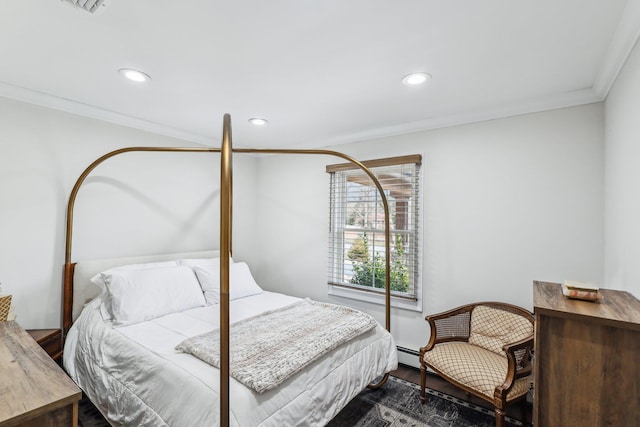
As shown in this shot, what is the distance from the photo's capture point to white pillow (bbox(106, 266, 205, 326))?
2.33 metres

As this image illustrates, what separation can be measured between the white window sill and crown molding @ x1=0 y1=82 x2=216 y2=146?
2.43m

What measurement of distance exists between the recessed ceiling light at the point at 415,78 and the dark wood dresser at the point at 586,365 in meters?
1.53

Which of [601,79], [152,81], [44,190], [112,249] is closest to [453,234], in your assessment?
[601,79]

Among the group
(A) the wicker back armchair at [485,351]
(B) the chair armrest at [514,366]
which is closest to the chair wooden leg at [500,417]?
(A) the wicker back armchair at [485,351]

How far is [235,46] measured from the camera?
172cm

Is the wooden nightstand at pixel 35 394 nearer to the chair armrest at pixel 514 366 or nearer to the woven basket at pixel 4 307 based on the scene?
the woven basket at pixel 4 307

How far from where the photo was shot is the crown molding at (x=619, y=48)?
1.38 meters

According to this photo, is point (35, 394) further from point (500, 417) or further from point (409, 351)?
point (409, 351)

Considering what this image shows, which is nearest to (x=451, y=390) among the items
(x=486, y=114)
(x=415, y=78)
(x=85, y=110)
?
(x=486, y=114)

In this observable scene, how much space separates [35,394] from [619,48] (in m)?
3.16

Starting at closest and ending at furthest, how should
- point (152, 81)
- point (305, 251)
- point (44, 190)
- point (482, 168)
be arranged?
point (152, 81)
point (44, 190)
point (482, 168)
point (305, 251)

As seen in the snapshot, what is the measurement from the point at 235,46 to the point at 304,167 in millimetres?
2148

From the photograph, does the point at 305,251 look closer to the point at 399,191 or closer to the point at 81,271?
the point at 399,191

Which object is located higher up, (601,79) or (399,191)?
(601,79)
